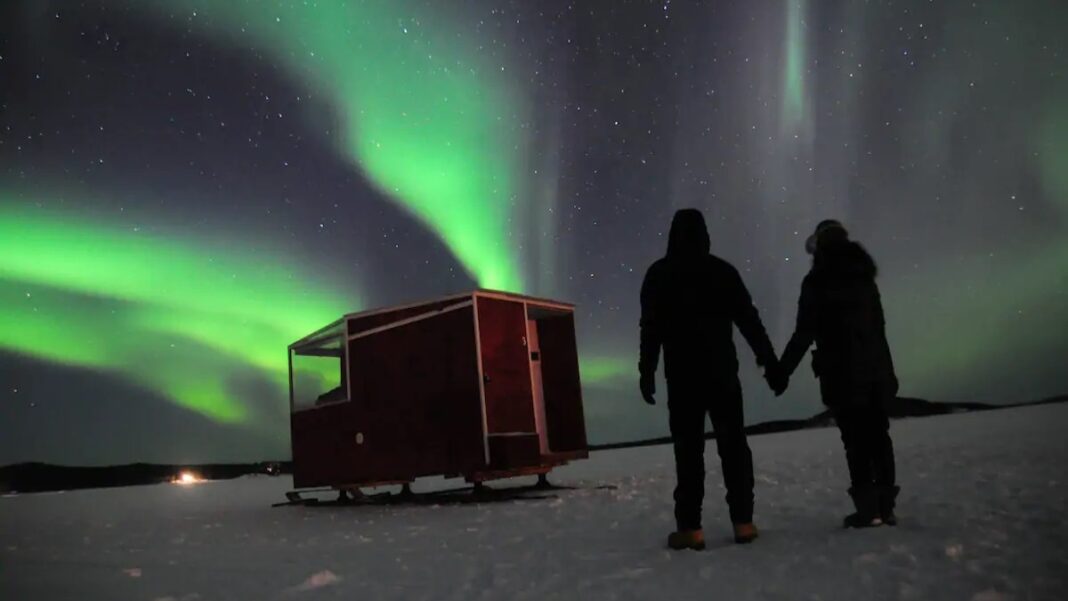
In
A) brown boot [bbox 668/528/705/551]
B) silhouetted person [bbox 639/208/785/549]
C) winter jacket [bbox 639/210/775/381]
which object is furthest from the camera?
winter jacket [bbox 639/210/775/381]

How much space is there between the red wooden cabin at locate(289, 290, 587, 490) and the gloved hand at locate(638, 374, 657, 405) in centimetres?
424

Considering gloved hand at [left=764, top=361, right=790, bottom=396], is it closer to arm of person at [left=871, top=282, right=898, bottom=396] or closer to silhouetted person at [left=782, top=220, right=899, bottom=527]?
silhouetted person at [left=782, top=220, right=899, bottom=527]

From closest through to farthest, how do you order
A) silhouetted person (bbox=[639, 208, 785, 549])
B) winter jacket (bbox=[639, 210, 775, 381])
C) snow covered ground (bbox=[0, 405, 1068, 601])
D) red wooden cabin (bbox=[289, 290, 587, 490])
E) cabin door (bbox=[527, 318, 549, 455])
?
snow covered ground (bbox=[0, 405, 1068, 601]), silhouetted person (bbox=[639, 208, 785, 549]), winter jacket (bbox=[639, 210, 775, 381]), red wooden cabin (bbox=[289, 290, 587, 490]), cabin door (bbox=[527, 318, 549, 455])

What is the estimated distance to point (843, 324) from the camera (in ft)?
13.7

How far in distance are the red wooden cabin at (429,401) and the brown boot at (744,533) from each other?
4.46 meters

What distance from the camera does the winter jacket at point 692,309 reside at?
398 centimetres

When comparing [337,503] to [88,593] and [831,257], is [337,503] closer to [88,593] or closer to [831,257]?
[88,593]

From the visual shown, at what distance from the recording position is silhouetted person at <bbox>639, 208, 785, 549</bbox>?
3.88 m

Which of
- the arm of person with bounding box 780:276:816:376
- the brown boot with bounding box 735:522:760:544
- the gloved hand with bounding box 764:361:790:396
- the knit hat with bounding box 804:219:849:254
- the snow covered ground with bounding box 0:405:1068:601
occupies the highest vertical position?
the knit hat with bounding box 804:219:849:254

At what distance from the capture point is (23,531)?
27.0 ft

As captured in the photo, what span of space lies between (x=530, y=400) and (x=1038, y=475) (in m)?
5.13

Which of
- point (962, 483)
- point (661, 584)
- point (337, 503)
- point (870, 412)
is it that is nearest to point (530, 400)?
point (337, 503)

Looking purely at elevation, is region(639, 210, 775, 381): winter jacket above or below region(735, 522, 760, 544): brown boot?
above

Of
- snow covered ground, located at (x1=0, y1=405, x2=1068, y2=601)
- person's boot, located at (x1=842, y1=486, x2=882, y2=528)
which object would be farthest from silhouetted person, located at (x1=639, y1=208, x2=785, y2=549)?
person's boot, located at (x1=842, y1=486, x2=882, y2=528)
